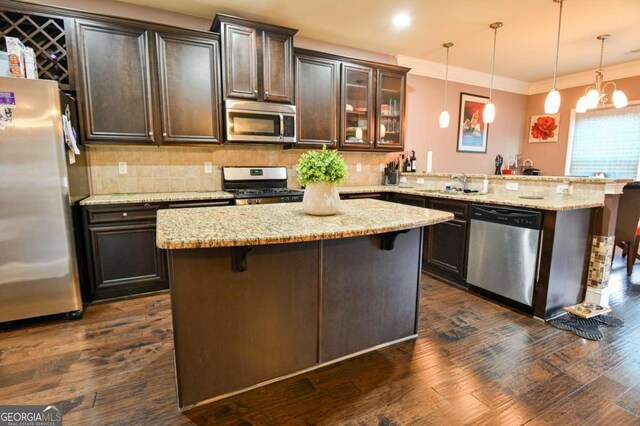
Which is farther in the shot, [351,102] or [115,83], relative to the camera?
[351,102]

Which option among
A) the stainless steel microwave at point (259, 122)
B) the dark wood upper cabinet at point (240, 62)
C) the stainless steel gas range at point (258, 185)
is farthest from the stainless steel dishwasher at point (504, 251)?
the dark wood upper cabinet at point (240, 62)

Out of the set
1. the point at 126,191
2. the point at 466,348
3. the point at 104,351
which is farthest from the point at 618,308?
the point at 126,191

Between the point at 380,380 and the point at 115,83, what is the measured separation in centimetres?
310

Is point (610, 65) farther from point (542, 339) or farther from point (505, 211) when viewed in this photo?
point (542, 339)

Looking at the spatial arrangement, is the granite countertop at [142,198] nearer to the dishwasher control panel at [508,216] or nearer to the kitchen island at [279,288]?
the kitchen island at [279,288]

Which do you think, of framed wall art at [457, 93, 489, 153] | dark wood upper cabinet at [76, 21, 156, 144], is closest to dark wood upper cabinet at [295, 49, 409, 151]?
framed wall art at [457, 93, 489, 153]

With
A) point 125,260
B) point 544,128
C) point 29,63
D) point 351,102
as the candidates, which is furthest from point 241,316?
point 544,128

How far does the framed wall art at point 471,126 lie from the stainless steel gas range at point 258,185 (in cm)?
306

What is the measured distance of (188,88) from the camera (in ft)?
9.71

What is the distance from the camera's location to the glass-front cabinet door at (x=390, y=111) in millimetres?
3984

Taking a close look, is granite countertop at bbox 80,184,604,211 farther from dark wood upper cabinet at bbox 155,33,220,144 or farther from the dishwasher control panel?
dark wood upper cabinet at bbox 155,33,220,144

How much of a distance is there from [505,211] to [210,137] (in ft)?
9.12

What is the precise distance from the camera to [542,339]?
2172 millimetres

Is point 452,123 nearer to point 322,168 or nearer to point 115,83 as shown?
point 322,168
